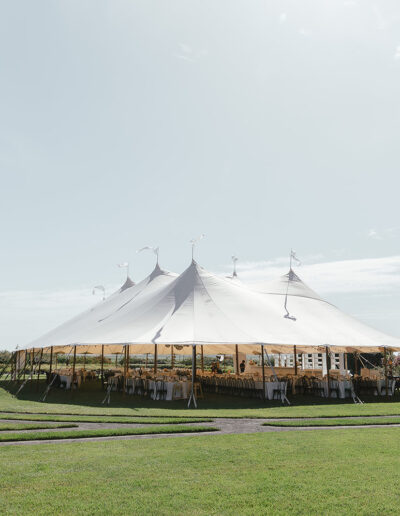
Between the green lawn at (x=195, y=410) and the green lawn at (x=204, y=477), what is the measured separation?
402cm

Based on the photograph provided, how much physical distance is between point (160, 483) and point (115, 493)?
0.52m

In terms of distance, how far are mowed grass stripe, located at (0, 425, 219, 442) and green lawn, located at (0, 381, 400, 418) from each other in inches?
90.9

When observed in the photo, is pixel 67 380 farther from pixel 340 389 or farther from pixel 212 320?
pixel 340 389

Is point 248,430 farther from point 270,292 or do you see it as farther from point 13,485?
point 270,292

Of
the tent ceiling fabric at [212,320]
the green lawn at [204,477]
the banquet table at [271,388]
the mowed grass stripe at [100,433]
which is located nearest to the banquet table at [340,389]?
the tent ceiling fabric at [212,320]

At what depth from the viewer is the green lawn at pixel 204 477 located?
4.29 m

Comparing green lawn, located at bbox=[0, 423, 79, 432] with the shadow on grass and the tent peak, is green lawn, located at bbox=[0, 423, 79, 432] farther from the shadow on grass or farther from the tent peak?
the tent peak

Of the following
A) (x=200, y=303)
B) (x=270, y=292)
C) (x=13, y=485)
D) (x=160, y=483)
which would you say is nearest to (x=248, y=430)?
(x=160, y=483)

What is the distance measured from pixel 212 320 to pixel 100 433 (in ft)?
24.3

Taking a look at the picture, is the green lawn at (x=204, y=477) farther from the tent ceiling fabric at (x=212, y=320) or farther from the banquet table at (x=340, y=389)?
the banquet table at (x=340, y=389)

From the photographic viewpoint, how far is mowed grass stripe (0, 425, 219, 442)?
7.59m

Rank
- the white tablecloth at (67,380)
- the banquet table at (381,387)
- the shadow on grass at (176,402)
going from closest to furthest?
the shadow on grass at (176,402)
the banquet table at (381,387)
the white tablecloth at (67,380)

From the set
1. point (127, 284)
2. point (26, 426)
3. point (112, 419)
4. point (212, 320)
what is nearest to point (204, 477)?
point (26, 426)

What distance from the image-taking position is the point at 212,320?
49.8ft
